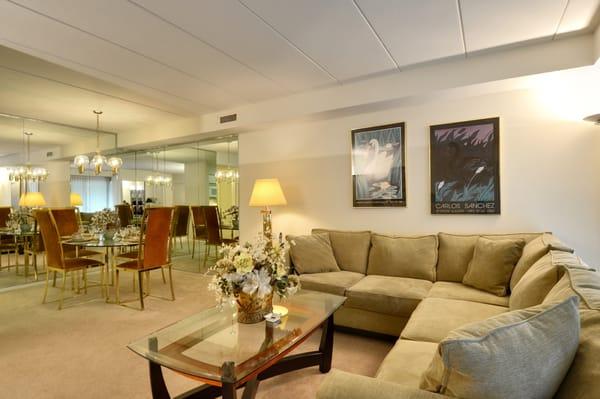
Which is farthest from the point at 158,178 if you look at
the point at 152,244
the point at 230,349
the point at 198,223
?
the point at 230,349

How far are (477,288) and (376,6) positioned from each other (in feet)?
7.89

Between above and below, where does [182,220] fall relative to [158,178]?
below

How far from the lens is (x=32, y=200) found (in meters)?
4.95

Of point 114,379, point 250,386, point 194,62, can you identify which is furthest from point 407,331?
point 194,62

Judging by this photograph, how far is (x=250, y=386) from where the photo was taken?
1.69m

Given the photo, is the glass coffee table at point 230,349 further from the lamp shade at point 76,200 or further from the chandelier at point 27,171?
the lamp shade at point 76,200

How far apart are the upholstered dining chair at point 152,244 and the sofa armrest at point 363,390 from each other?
3.23m

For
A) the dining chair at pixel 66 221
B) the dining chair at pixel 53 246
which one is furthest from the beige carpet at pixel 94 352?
the dining chair at pixel 66 221

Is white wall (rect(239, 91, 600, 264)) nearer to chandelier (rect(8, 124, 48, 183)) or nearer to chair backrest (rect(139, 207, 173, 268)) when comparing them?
chair backrest (rect(139, 207, 173, 268))

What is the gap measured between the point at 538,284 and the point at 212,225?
4507 millimetres

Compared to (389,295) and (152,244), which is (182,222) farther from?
(389,295)

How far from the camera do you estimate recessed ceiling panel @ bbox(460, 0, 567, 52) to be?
85.5 inches

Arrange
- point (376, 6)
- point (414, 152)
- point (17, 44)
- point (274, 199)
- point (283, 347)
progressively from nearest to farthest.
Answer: point (283, 347), point (376, 6), point (17, 44), point (414, 152), point (274, 199)

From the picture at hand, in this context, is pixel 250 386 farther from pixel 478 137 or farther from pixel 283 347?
pixel 478 137
